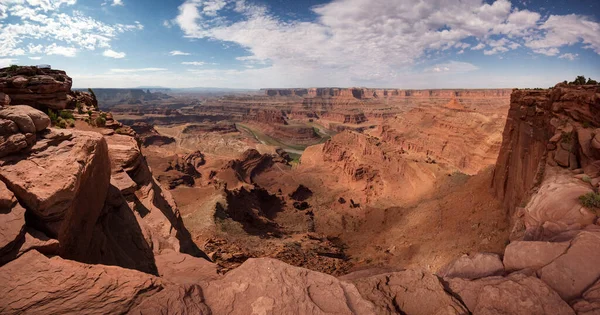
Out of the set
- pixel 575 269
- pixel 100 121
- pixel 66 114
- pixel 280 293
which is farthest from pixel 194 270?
pixel 100 121

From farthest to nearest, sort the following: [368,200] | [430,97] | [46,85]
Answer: [430,97], [368,200], [46,85]

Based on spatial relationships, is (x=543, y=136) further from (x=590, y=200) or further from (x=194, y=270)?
(x=194, y=270)

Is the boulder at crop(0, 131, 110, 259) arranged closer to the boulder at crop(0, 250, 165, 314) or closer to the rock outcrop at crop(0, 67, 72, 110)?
the boulder at crop(0, 250, 165, 314)

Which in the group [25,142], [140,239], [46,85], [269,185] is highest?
[46,85]

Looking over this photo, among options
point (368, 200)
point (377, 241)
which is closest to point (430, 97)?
point (368, 200)

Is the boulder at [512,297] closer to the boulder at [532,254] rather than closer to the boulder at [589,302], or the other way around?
the boulder at [589,302]

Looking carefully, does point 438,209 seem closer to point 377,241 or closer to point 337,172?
point 377,241
